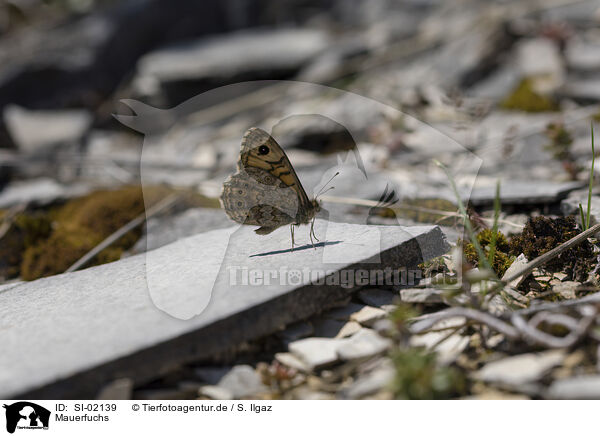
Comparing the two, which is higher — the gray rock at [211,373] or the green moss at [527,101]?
the green moss at [527,101]

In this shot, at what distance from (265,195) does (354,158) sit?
195 centimetres

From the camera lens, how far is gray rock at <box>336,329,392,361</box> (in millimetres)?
2002

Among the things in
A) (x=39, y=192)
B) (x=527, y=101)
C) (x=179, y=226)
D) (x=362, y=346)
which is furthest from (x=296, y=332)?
(x=527, y=101)

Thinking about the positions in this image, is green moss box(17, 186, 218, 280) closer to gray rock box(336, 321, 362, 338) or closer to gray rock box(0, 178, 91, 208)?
gray rock box(0, 178, 91, 208)

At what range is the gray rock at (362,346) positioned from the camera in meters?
2.00

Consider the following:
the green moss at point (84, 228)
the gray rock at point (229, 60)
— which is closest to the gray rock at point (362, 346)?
the green moss at point (84, 228)

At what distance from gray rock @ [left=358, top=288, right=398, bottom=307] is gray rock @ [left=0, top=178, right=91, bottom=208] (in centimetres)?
316

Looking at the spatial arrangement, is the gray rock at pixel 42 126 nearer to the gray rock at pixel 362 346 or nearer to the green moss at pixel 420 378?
the gray rock at pixel 362 346

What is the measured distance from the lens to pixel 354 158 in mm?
4504

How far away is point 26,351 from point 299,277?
3.40 feet

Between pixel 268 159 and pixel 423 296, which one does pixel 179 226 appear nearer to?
pixel 268 159

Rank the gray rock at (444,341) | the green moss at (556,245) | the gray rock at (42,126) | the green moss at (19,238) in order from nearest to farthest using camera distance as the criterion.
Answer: the gray rock at (444,341) < the green moss at (556,245) < the green moss at (19,238) < the gray rock at (42,126)
